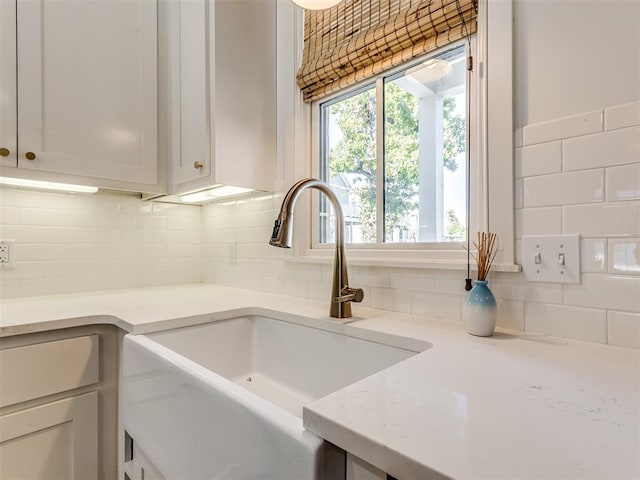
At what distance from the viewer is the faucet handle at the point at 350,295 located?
3.22 feet

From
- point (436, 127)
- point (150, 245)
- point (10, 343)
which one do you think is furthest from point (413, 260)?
point (150, 245)

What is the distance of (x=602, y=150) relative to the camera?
2.42 ft

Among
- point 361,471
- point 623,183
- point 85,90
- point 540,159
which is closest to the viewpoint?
point 361,471

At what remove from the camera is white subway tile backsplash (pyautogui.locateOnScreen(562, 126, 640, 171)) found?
0.70m

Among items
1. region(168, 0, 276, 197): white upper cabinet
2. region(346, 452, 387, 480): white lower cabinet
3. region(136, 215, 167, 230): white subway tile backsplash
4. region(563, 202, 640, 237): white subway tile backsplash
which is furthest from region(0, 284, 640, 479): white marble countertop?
region(136, 215, 167, 230): white subway tile backsplash

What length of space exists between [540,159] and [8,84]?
1703 mm

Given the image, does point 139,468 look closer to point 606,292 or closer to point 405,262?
point 405,262

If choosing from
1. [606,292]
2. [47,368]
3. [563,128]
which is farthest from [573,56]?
[47,368]

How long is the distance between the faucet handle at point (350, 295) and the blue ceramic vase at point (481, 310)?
0.30 metres

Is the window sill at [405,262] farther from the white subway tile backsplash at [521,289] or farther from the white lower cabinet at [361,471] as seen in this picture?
the white lower cabinet at [361,471]

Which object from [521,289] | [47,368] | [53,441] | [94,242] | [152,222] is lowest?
[53,441]

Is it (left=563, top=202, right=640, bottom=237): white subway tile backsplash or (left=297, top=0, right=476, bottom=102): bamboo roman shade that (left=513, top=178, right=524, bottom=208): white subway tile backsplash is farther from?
(left=297, top=0, right=476, bottom=102): bamboo roman shade

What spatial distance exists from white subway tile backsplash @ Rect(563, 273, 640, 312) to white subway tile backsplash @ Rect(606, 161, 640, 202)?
0.56 feet

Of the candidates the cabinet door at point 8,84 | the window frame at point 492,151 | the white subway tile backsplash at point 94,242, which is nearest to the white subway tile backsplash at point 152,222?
the white subway tile backsplash at point 94,242
